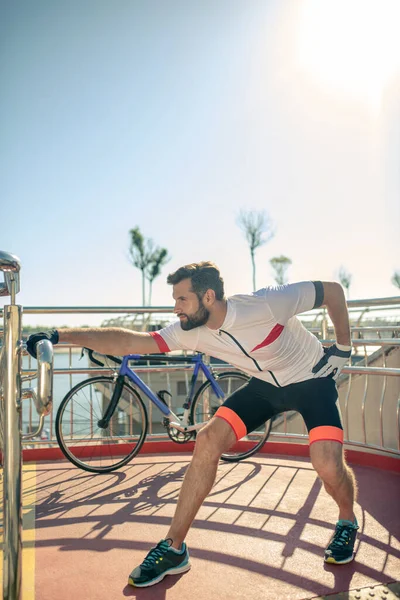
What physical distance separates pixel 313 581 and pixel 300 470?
224 centimetres

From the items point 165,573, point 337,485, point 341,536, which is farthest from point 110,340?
point 341,536

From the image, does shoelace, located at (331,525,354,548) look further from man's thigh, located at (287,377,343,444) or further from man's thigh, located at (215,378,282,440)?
man's thigh, located at (215,378,282,440)

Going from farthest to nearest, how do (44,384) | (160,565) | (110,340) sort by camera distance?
(110,340), (160,565), (44,384)

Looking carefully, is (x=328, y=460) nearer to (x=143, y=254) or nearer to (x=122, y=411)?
(x=122, y=411)

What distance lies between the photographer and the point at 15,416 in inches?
77.4

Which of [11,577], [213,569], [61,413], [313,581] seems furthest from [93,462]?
[11,577]

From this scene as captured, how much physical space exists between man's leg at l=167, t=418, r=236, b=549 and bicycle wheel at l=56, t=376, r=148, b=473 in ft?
7.45

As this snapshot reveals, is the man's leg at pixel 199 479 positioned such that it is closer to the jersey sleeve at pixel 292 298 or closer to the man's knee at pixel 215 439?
the man's knee at pixel 215 439

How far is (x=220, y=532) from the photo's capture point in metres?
3.54

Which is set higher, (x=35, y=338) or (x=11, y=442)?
(x=35, y=338)

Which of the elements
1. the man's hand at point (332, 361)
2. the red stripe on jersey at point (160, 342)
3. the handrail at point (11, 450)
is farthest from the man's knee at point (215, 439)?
the handrail at point (11, 450)

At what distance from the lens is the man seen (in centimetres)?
297

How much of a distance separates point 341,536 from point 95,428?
9.81 ft

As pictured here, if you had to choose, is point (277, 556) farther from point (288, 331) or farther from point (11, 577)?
point (11, 577)
